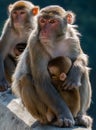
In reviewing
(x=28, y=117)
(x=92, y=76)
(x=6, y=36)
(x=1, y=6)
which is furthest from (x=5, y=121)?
(x=1, y=6)

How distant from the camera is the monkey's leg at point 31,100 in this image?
7.60 m

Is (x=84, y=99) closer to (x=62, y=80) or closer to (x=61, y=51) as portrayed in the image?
(x=62, y=80)

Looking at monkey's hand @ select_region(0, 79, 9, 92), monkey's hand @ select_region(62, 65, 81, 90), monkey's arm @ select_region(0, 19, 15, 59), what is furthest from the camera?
monkey's arm @ select_region(0, 19, 15, 59)

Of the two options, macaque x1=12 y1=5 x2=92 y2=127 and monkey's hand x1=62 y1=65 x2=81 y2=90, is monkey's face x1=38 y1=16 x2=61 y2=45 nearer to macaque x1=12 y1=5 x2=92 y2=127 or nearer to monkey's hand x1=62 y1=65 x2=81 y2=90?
macaque x1=12 y1=5 x2=92 y2=127

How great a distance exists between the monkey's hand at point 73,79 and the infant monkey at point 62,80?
0.04 m

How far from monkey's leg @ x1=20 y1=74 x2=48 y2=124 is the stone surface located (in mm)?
114

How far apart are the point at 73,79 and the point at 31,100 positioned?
1.52 ft

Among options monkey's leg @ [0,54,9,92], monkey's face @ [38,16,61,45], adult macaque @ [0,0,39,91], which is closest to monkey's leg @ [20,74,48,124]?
monkey's face @ [38,16,61,45]

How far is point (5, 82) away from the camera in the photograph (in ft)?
32.6

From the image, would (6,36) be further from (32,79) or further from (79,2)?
(79,2)

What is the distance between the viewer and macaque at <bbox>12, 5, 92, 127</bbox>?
7.57m

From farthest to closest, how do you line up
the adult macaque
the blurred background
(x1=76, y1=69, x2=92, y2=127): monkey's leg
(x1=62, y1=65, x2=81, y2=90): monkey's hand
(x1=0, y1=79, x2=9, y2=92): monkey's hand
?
the blurred background < the adult macaque < (x1=0, y1=79, x2=9, y2=92): monkey's hand < (x1=76, y1=69, x2=92, y2=127): monkey's leg < (x1=62, y1=65, x2=81, y2=90): monkey's hand

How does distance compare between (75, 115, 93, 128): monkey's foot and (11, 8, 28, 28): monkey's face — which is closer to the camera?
(75, 115, 93, 128): monkey's foot

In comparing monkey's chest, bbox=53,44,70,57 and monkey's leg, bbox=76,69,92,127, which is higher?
monkey's chest, bbox=53,44,70,57
